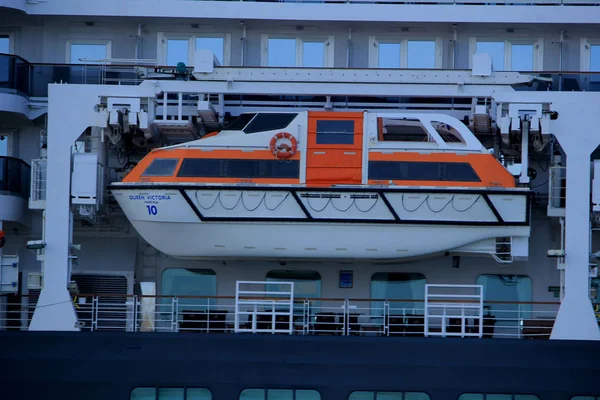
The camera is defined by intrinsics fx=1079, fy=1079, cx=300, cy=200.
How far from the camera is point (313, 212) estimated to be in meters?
14.7

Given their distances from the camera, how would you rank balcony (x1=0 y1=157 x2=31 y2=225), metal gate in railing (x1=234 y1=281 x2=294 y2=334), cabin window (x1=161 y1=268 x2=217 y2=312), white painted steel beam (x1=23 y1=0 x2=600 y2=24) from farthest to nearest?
white painted steel beam (x1=23 y1=0 x2=600 y2=24), cabin window (x1=161 y1=268 x2=217 y2=312), balcony (x1=0 y1=157 x2=31 y2=225), metal gate in railing (x1=234 y1=281 x2=294 y2=334)

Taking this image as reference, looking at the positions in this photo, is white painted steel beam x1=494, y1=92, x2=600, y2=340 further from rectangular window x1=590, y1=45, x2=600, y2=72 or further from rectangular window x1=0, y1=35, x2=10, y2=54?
rectangular window x1=0, y1=35, x2=10, y2=54

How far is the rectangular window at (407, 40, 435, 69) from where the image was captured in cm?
1723

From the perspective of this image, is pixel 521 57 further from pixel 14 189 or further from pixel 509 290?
pixel 14 189

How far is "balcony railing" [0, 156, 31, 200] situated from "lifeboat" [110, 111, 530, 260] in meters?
1.95

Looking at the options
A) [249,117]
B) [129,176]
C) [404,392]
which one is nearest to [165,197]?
[129,176]

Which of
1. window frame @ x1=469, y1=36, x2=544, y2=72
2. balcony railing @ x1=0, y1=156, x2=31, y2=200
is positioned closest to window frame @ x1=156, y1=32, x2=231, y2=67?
balcony railing @ x1=0, y1=156, x2=31, y2=200

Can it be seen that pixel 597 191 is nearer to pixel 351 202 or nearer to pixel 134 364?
pixel 351 202

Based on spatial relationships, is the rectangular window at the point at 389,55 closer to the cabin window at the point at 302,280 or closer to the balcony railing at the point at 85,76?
the balcony railing at the point at 85,76

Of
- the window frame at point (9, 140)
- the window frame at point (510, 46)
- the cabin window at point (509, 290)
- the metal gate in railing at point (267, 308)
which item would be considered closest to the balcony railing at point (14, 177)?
the window frame at point (9, 140)

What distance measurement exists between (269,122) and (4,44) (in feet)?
16.8

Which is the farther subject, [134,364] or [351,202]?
[351,202]

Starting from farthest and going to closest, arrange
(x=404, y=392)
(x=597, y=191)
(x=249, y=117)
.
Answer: (x=249, y=117) → (x=597, y=191) → (x=404, y=392)

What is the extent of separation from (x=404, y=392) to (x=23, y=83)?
7630mm
